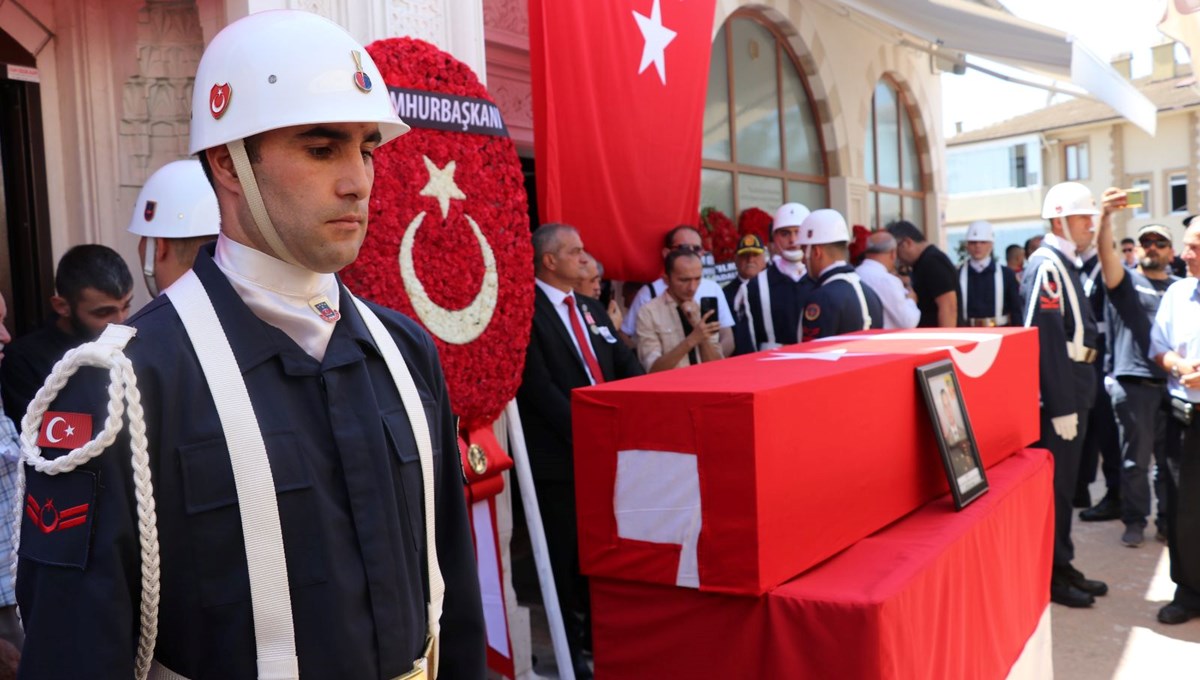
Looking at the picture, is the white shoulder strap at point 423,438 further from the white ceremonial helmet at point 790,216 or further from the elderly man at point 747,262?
the white ceremonial helmet at point 790,216

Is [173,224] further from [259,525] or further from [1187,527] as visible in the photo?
[1187,527]

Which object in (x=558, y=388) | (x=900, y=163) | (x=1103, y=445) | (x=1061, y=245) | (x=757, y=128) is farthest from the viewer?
(x=900, y=163)

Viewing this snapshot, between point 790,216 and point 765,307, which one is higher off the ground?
point 790,216

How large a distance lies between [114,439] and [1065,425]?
15.7 ft

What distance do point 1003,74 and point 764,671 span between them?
33.4 ft

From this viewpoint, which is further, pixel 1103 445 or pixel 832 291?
pixel 1103 445

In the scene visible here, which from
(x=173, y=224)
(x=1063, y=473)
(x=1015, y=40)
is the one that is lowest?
(x=1063, y=473)

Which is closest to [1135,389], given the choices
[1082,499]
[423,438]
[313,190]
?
[1082,499]

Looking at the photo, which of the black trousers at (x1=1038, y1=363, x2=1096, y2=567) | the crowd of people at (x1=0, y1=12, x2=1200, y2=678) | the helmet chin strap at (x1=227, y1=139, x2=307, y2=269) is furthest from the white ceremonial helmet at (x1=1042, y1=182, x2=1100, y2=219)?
the helmet chin strap at (x1=227, y1=139, x2=307, y2=269)

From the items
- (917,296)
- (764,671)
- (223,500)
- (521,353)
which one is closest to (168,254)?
(521,353)

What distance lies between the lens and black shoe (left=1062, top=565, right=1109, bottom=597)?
16.4 ft

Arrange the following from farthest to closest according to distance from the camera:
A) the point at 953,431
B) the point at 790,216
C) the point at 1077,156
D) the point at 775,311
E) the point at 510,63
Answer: the point at 1077,156
the point at 790,216
the point at 775,311
the point at 510,63
the point at 953,431

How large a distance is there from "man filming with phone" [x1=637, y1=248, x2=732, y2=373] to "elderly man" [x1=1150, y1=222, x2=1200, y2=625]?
7.41 ft

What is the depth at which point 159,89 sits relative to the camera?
336 cm
